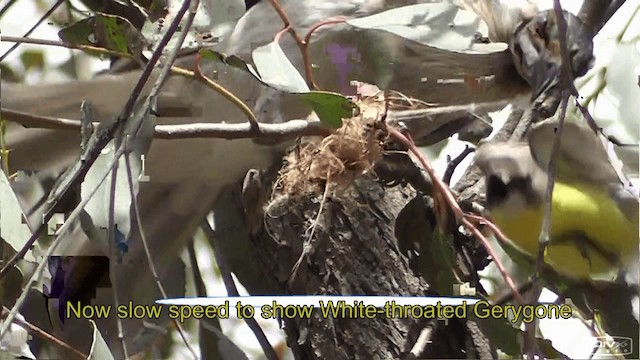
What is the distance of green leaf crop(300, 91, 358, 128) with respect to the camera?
0.39 m

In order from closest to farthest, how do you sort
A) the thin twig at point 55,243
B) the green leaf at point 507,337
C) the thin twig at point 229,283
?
the thin twig at point 55,243, the green leaf at point 507,337, the thin twig at point 229,283

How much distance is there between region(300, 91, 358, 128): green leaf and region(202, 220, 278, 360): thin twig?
0.50ft

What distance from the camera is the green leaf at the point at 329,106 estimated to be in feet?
1.29

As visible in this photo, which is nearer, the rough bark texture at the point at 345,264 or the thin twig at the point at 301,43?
the thin twig at the point at 301,43

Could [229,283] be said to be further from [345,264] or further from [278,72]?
[278,72]

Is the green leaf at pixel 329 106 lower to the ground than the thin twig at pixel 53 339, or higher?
higher

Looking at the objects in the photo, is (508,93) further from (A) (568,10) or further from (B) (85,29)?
(B) (85,29)

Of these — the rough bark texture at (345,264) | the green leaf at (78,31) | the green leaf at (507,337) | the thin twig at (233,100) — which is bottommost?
the rough bark texture at (345,264)

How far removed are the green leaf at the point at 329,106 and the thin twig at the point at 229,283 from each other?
0.15m

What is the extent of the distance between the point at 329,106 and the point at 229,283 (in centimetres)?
26

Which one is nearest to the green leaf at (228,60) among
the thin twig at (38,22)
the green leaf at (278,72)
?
the green leaf at (278,72)

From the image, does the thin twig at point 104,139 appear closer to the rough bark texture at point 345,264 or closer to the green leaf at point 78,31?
the green leaf at point 78,31

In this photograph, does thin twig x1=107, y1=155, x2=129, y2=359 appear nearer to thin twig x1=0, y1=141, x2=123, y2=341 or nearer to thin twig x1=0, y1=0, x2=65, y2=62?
thin twig x1=0, y1=141, x2=123, y2=341

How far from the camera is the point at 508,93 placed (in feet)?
1.88
